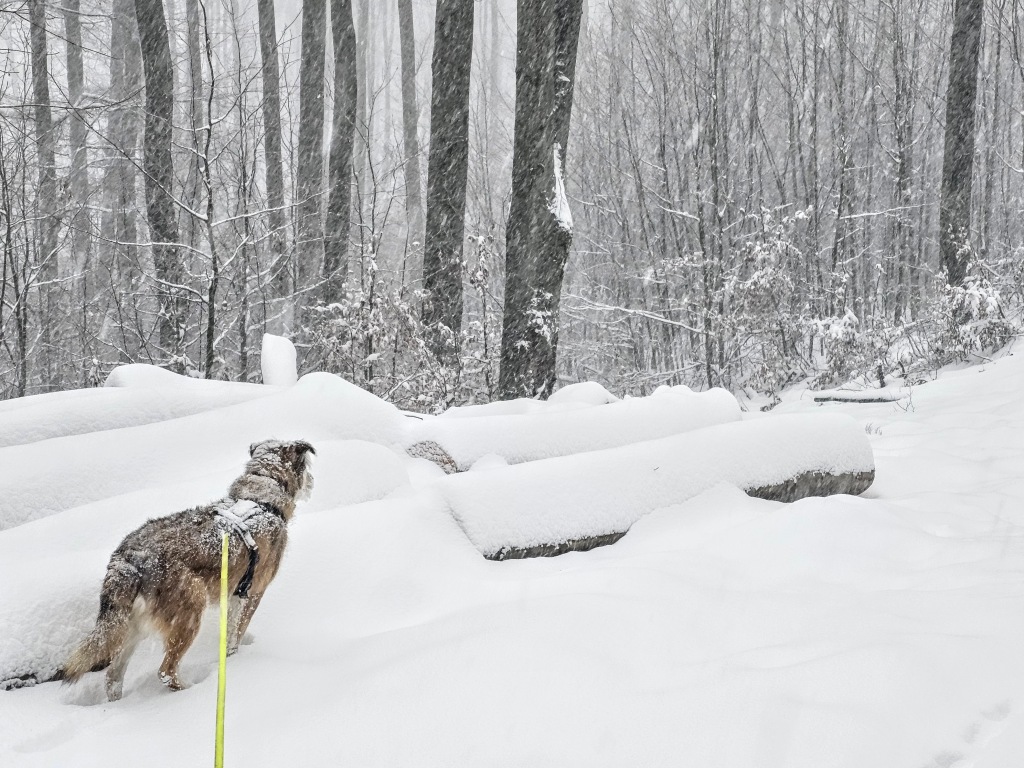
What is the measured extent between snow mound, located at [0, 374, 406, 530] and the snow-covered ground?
0.4 inches

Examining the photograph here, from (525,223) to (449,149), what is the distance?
170 cm

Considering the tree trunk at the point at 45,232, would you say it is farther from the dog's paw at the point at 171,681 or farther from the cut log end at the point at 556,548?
the dog's paw at the point at 171,681

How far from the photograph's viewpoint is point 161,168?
7352 mm

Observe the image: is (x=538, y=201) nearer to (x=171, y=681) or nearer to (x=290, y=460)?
(x=290, y=460)

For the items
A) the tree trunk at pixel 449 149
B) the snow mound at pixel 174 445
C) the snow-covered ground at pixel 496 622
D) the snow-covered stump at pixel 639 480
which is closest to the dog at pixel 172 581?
the snow-covered ground at pixel 496 622

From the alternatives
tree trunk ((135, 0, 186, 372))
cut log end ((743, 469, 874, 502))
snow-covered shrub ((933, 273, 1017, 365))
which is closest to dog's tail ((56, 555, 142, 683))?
cut log end ((743, 469, 874, 502))

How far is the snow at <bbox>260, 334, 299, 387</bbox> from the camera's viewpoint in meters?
4.30

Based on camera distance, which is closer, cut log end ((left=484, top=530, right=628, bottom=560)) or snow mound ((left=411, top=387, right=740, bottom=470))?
cut log end ((left=484, top=530, right=628, bottom=560))

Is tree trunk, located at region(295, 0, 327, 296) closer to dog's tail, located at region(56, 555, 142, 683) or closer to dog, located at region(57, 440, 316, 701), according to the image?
dog, located at region(57, 440, 316, 701)

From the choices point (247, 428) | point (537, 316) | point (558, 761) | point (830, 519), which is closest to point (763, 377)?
point (537, 316)

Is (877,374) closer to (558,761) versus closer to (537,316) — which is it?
(537,316)

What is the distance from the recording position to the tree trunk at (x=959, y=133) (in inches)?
367

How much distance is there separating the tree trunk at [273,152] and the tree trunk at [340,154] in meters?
0.62

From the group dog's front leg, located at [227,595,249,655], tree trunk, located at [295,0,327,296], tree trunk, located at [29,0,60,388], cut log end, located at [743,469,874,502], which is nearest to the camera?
dog's front leg, located at [227,595,249,655]
